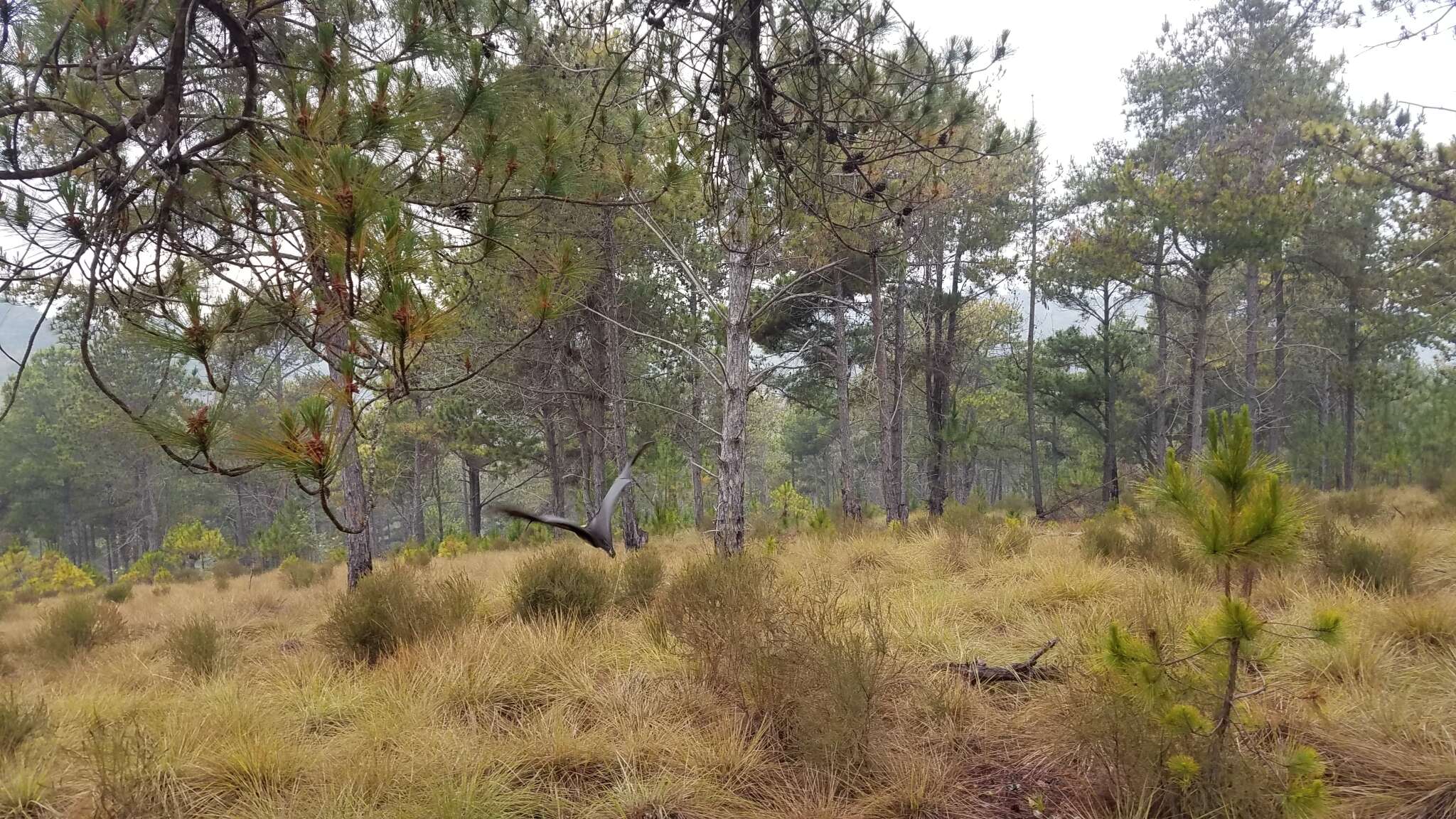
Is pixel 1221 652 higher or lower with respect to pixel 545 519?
lower

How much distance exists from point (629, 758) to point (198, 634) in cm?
353

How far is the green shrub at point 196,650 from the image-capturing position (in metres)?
4.02

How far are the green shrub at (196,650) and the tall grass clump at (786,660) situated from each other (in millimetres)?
2906

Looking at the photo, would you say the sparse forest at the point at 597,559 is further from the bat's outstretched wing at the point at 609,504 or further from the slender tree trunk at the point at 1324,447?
the slender tree trunk at the point at 1324,447

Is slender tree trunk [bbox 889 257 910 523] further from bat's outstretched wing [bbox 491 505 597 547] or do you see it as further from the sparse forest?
bat's outstretched wing [bbox 491 505 597 547]

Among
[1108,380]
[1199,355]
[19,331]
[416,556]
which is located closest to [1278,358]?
[1108,380]

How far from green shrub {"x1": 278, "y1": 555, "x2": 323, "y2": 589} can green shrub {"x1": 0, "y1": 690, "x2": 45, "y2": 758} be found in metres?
8.07

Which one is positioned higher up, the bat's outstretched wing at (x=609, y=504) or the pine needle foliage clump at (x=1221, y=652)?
the bat's outstretched wing at (x=609, y=504)

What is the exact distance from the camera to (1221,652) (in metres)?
1.78

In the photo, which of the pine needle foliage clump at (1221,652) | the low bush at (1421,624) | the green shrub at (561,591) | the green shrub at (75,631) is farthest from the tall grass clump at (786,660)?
the green shrub at (75,631)

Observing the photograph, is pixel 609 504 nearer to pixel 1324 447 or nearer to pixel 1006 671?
pixel 1006 671

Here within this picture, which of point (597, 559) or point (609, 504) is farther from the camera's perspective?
point (597, 559)

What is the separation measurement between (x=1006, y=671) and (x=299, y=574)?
10965 millimetres

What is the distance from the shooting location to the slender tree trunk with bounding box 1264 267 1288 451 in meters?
14.0
